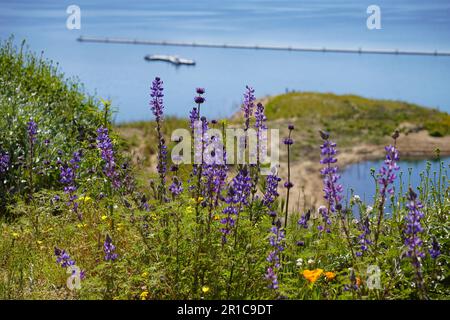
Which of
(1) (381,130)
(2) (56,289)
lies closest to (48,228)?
(2) (56,289)

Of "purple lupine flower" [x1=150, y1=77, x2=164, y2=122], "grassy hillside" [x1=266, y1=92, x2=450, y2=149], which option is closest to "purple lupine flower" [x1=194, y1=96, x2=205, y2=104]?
"purple lupine flower" [x1=150, y1=77, x2=164, y2=122]

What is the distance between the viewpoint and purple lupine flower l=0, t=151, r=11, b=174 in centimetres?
762

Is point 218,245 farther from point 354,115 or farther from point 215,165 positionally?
point 354,115

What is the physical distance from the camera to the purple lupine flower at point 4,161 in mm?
7625

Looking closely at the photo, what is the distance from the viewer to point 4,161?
7824 mm

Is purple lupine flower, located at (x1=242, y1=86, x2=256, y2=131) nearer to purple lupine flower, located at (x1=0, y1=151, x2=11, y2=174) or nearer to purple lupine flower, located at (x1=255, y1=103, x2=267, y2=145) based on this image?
purple lupine flower, located at (x1=255, y1=103, x2=267, y2=145)

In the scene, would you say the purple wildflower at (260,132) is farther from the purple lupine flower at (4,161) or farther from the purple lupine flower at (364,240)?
the purple lupine flower at (4,161)

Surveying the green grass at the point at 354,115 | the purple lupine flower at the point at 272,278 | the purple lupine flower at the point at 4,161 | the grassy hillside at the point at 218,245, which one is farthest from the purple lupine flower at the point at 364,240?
the green grass at the point at 354,115

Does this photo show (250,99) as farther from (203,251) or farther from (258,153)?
(203,251)

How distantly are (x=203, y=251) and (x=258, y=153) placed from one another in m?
1.10

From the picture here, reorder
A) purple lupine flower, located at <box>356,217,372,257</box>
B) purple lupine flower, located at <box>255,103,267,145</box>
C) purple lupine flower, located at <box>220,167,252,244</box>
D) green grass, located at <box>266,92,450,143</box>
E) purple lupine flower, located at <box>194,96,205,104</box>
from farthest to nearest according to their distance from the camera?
green grass, located at <box>266,92,450,143</box> < purple lupine flower, located at <box>255,103,267,145</box> < purple lupine flower, located at <box>194,96,205,104</box> < purple lupine flower, located at <box>356,217,372,257</box> < purple lupine flower, located at <box>220,167,252,244</box>

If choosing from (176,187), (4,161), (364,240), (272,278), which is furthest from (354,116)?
(272,278)

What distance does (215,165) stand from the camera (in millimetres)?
4539
